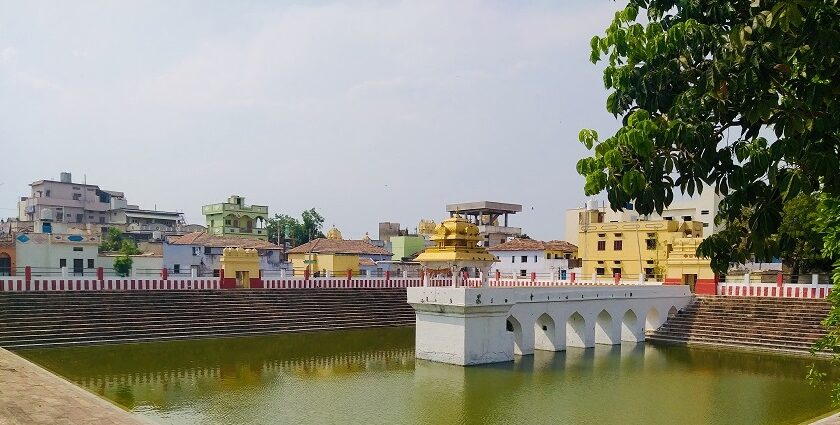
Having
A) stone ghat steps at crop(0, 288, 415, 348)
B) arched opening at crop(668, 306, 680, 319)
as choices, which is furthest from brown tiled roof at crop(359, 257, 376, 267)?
arched opening at crop(668, 306, 680, 319)

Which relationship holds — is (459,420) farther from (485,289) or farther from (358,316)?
(358,316)

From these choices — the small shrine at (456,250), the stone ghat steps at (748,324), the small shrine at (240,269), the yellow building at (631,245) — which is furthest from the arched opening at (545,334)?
the small shrine at (240,269)

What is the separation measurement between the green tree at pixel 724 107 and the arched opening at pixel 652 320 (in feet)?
67.3

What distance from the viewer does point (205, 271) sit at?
38.2 meters

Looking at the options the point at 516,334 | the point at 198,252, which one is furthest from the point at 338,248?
the point at 516,334

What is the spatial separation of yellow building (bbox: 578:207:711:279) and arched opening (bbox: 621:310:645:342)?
7.98 m

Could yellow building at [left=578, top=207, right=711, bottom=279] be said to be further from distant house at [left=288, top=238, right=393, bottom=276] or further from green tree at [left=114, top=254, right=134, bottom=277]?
green tree at [left=114, top=254, right=134, bottom=277]

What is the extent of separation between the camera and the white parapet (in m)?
19.1

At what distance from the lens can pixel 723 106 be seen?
597 centimetres

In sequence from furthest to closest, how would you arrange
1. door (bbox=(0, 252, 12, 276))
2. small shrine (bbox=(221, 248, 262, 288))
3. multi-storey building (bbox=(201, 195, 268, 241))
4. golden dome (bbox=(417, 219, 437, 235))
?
golden dome (bbox=(417, 219, 437, 235)) → multi-storey building (bbox=(201, 195, 268, 241)) → door (bbox=(0, 252, 12, 276)) → small shrine (bbox=(221, 248, 262, 288))

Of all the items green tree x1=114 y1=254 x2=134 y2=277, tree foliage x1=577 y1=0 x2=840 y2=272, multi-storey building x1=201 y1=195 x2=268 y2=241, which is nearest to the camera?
tree foliage x1=577 y1=0 x2=840 y2=272

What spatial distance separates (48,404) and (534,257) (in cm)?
3253

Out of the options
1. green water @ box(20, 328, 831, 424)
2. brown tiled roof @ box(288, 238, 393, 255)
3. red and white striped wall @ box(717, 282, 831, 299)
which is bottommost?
green water @ box(20, 328, 831, 424)

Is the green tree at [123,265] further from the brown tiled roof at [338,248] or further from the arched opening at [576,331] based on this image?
the arched opening at [576,331]
